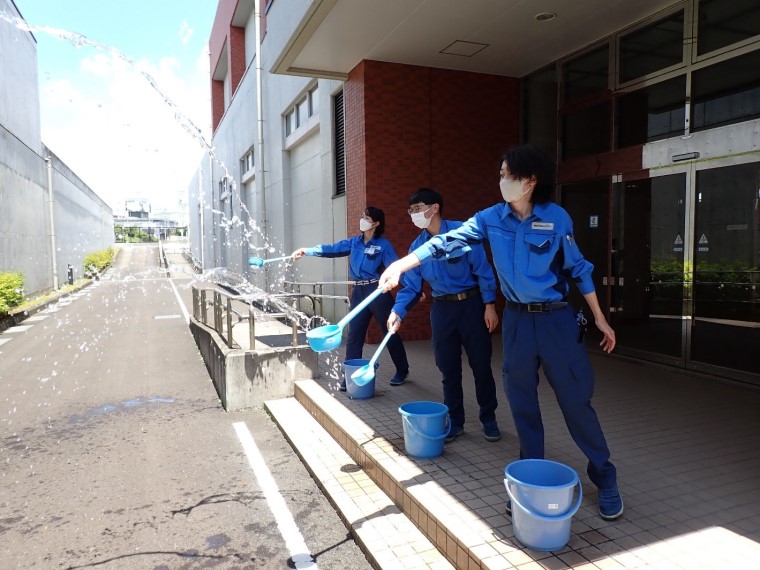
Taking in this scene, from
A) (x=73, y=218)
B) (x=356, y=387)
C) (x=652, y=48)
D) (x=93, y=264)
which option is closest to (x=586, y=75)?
(x=652, y=48)

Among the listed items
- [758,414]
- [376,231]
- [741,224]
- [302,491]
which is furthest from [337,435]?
[741,224]

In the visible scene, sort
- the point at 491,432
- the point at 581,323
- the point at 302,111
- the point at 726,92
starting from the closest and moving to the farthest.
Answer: the point at 581,323, the point at 491,432, the point at 726,92, the point at 302,111

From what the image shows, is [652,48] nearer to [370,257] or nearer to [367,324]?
[370,257]

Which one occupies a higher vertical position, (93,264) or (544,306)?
(544,306)

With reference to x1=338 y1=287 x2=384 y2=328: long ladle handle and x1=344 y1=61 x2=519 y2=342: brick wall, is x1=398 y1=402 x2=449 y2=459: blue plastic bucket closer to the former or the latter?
x1=338 y1=287 x2=384 y2=328: long ladle handle

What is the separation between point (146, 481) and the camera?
4.39 m

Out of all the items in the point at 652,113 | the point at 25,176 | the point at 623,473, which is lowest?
the point at 623,473

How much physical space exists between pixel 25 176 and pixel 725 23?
21.8 metres

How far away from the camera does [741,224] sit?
6.11m

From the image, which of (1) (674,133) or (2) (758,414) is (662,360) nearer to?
(2) (758,414)

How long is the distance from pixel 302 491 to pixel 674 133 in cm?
595

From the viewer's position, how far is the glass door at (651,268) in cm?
667

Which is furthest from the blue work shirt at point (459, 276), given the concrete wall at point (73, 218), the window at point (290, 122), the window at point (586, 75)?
the concrete wall at point (73, 218)

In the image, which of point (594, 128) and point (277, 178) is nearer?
point (594, 128)
